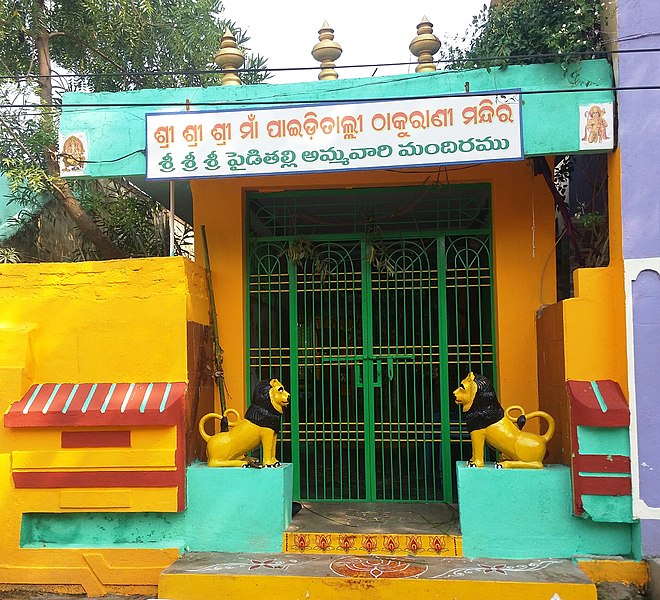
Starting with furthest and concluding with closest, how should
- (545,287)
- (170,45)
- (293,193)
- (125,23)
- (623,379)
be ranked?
(170,45), (125,23), (293,193), (545,287), (623,379)

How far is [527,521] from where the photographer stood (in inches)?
195

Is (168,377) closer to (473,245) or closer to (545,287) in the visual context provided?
(473,245)

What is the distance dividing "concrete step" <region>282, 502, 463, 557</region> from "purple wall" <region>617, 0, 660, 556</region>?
1.49 metres

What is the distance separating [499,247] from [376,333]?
1466 millimetres

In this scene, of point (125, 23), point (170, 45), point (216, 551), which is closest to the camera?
point (216, 551)

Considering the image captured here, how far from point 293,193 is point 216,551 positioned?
350 cm

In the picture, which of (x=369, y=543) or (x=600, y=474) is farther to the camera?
(x=369, y=543)

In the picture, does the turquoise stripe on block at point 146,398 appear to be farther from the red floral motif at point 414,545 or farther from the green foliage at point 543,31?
the green foliage at point 543,31

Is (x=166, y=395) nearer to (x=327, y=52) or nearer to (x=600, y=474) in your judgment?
(x=327, y=52)

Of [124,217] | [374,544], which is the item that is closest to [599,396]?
[374,544]

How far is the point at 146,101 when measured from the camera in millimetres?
5516

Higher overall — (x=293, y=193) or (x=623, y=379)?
(x=293, y=193)

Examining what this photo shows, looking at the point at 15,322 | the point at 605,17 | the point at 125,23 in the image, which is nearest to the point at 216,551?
the point at 15,322

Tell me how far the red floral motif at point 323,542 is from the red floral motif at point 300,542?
0.09 meters
